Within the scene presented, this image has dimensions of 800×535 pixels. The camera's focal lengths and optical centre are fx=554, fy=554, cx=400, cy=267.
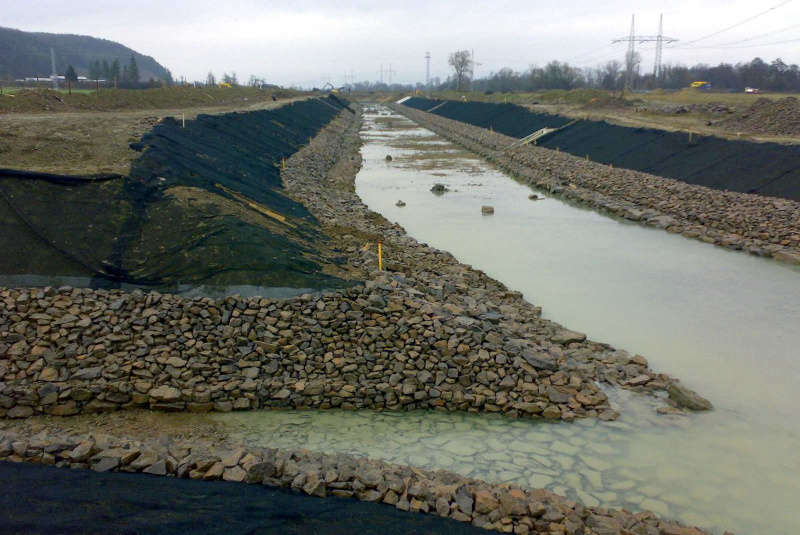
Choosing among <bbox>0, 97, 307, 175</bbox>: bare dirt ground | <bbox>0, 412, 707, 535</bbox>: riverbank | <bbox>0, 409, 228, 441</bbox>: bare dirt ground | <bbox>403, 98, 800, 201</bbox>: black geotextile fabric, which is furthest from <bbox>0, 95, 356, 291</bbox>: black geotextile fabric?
<bbox>403, 98, 800, 201</bbox>: black geotextile fabric

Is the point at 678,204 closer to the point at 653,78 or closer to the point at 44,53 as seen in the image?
the point at 653,78

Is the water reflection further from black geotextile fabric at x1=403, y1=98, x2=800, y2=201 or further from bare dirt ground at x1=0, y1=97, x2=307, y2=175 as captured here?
bare dirt ground at x1=0, y1=97, x2=307, y2=175

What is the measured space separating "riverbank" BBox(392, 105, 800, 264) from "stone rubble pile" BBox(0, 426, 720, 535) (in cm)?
1320

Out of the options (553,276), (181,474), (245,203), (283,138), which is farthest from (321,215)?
(283,138)

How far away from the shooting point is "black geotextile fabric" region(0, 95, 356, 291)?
9.47 metres

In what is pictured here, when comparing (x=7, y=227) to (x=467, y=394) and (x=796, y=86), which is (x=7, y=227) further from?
(x=796, y=86)

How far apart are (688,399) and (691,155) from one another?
64.2 feet

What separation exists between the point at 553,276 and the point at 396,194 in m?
11.9

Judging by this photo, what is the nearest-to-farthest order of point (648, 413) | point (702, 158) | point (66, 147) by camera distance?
point (648, 413) < point (66, 147) < point (702, 158)

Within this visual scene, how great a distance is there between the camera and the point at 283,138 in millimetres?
30547

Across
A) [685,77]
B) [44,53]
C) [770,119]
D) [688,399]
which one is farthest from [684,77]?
[44,53]

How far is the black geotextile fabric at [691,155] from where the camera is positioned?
2022cm

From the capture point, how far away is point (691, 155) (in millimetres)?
24672

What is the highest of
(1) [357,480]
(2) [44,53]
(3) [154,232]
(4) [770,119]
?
(2) [44,53]
